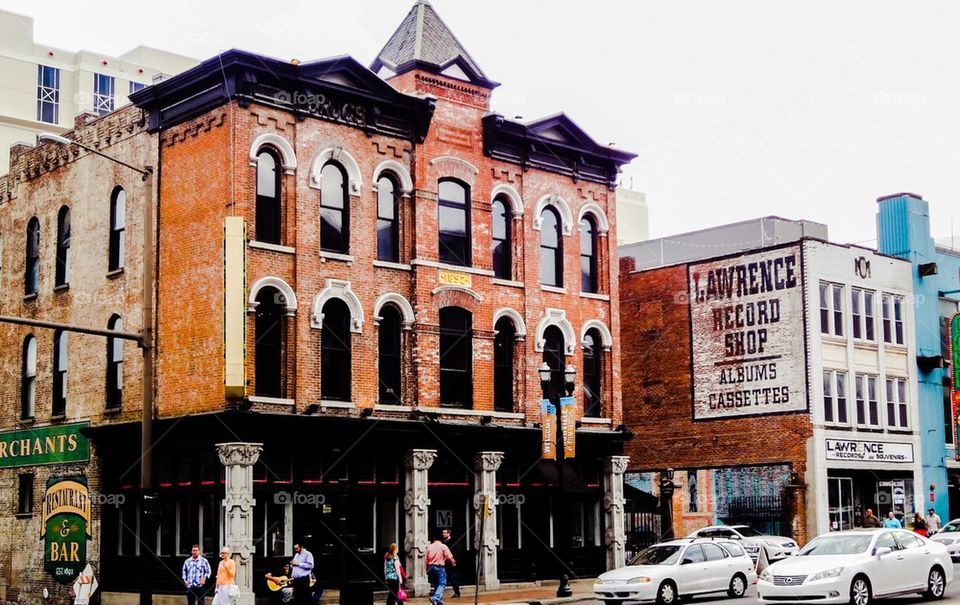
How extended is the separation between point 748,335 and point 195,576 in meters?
25.4

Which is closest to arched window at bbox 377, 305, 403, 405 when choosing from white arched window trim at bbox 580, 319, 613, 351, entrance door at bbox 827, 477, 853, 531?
white arched window trim at bbox 580, 319, 613, 351

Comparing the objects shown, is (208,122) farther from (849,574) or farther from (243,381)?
(849,574)

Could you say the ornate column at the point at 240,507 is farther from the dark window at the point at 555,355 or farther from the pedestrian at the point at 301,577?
the dark window at the point at 555,355

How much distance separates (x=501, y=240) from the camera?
3612 centimetres

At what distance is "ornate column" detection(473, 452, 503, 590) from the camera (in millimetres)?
33375

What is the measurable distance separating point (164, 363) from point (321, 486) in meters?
4.97

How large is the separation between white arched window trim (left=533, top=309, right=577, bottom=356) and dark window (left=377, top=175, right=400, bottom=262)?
5.18 metres

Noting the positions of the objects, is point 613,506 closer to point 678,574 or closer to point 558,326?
point 558,326

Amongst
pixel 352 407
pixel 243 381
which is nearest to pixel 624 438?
pixel 352 407

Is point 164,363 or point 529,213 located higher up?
point 529,213

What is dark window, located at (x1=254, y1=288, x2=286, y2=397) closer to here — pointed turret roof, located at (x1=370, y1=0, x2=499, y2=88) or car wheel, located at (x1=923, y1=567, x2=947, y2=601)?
pointed turret roof, located at (x1=370, y1=0, x2=499, y2=88)

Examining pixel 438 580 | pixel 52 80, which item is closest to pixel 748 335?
pixel 438 580

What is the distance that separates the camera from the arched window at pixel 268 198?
3066 cm

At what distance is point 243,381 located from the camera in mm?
28703
